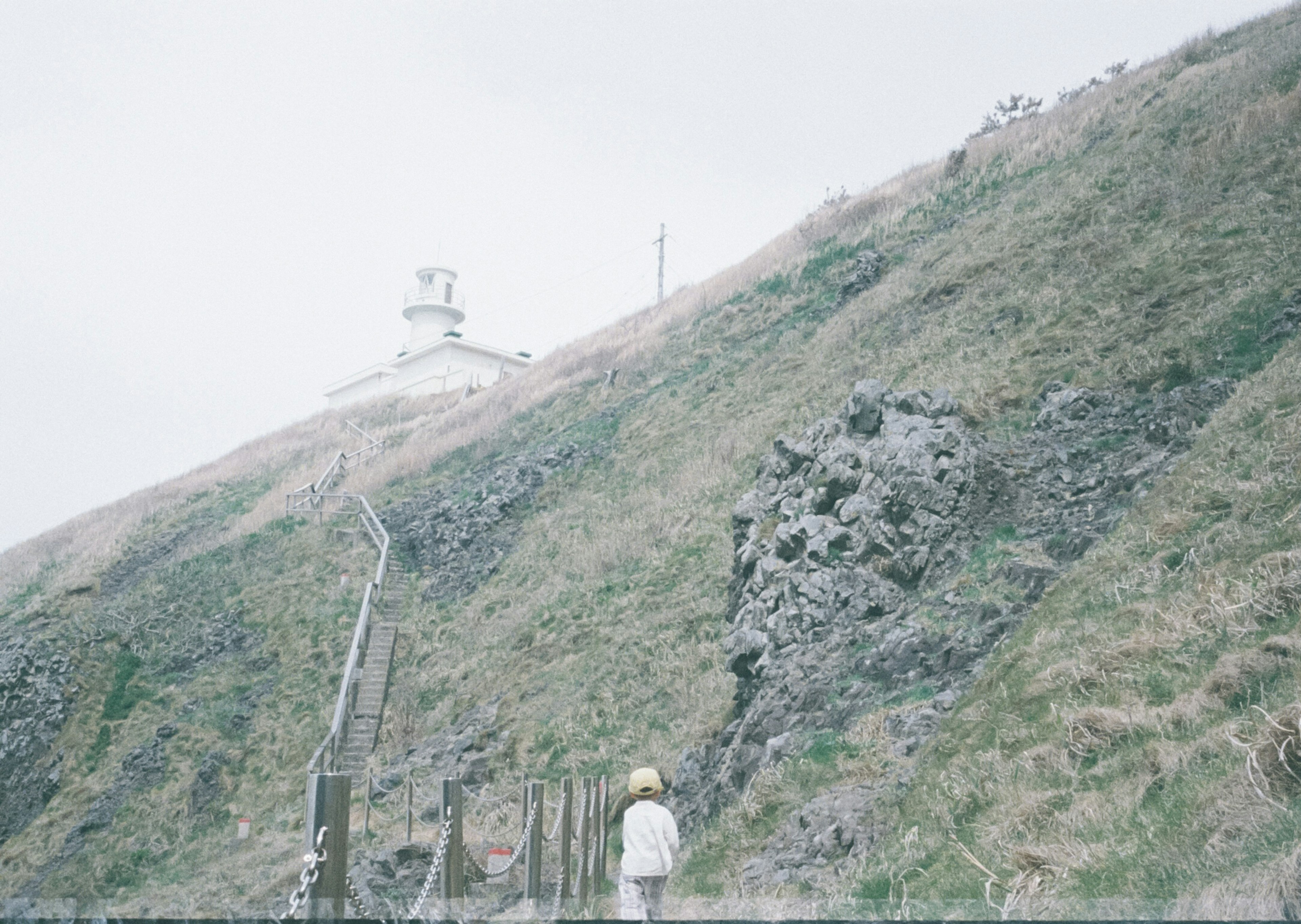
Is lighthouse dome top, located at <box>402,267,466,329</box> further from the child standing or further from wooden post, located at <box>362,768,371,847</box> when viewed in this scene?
the child standing

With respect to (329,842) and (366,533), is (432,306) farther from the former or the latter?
(329,842)

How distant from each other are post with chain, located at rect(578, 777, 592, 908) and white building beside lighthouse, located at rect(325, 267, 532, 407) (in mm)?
37978

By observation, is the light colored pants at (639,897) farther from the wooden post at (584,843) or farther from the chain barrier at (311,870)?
the chain barrier at (311,870)

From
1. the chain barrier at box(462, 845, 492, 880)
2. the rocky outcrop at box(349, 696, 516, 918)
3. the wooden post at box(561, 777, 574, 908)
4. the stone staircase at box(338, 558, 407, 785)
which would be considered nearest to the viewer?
the wooden post at box(561, 777, 574, 908)

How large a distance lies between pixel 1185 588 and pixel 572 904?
5.53 m

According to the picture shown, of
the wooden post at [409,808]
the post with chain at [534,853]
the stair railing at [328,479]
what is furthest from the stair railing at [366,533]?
the post with chain at [534,853]

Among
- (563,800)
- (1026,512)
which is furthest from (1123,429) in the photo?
(563,800)

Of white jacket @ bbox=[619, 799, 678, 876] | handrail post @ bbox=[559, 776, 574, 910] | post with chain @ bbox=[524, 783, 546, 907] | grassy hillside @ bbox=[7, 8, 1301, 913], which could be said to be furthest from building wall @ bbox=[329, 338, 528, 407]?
white jacket @ bbox=[619, 799, 678, 876]

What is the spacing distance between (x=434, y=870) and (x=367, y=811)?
395 inches

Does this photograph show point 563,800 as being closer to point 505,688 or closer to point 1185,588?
point 1185,588

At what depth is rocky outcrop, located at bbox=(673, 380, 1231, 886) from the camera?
9734 millimetres

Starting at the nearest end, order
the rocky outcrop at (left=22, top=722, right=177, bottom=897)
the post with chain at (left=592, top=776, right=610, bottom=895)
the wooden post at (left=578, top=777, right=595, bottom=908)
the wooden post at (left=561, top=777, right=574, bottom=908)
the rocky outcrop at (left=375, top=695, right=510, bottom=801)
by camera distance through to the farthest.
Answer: the wooden post at (left=561, top=777, right=574, bottom=908)
the wooden post at (left=578, top=777, right=595, bottom=908)
the post with chain at (left=592, top=776, right=610, bottom=895)
the rocky outcrop at (left=375, top=695, right=510, bottom=801)
the rocky outcrop at (left=22, top=722, right=177, bottom=897)

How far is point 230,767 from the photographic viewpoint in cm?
1841

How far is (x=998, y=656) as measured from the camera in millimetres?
8820
